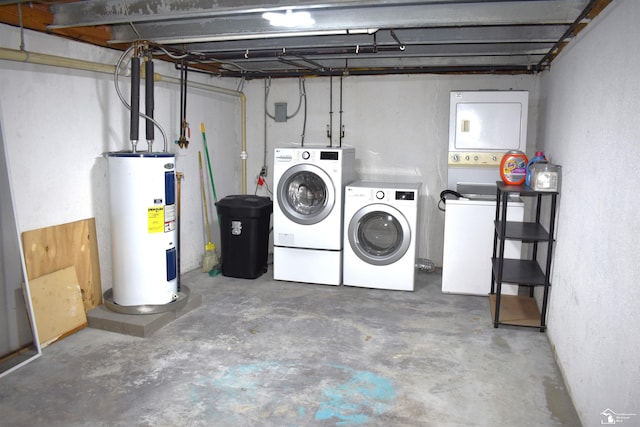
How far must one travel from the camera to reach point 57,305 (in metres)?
3.60

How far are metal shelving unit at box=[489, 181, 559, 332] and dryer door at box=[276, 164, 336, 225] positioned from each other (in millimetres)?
1586

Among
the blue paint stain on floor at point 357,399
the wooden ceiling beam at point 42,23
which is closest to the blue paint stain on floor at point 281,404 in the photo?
the blue paint stain on floor at point 357,399

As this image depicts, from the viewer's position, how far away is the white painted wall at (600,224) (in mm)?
2002

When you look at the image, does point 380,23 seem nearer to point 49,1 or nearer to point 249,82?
point 49,1

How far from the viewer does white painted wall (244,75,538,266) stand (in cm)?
554

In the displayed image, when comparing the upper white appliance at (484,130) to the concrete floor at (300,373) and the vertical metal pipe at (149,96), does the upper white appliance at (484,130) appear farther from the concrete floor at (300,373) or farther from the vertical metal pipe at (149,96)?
the vertical metal pipe at (149,96)

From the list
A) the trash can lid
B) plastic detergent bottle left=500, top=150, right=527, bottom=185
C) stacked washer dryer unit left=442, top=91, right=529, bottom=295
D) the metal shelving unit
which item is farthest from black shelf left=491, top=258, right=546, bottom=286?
the trash can lid

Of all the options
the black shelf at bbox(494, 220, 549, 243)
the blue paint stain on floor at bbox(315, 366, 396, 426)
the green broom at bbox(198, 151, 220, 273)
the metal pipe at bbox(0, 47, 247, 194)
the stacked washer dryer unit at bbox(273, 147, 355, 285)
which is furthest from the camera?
the green broom at bbox(198, 151, 220, 273)

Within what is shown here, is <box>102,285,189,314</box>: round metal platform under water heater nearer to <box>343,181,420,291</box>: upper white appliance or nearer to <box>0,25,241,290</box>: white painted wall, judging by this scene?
<box>0,25,241,290</box>: white painted wall

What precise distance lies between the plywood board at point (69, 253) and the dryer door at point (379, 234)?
229 centimetres

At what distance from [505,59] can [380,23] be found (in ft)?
7.92

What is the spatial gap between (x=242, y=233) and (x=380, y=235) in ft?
4.59

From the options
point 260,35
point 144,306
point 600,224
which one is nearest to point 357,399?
point 600,224

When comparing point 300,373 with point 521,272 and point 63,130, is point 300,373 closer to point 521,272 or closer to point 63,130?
point 521,272
